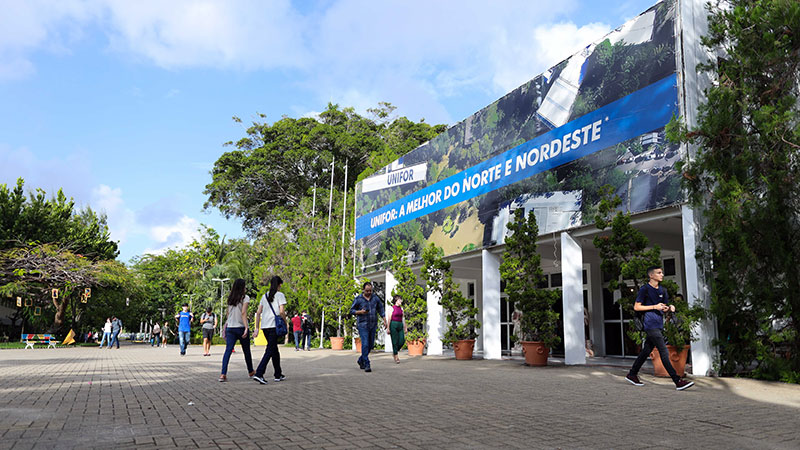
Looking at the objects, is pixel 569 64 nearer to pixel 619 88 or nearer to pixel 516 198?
pixel 619 88

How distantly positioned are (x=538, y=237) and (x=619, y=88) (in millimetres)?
4108

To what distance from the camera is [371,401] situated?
7.02m

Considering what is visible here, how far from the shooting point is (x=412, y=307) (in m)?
19.1

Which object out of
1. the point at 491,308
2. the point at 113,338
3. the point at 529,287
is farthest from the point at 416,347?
the point at 113,338

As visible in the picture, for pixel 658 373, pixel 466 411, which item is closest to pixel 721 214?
pixel 658 373

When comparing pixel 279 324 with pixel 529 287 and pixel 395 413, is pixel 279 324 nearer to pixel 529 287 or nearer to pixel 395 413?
pixel 395 413

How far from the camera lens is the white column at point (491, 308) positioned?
16.5 m

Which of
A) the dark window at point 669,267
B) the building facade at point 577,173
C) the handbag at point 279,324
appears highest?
the building facade at point 577,173

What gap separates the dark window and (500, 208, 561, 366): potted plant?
12.3 ft

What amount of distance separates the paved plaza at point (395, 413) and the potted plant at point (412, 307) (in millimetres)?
9227

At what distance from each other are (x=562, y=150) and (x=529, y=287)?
337cm

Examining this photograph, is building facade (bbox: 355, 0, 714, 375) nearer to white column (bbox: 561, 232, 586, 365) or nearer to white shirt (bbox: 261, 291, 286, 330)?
white column (bbox: 561, 232, 586, 365)

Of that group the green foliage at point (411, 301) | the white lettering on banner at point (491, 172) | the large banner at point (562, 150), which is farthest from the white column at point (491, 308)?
the green foliage at point (411, 301)

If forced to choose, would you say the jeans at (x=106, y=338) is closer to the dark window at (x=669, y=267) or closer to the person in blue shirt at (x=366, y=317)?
the person in blue shirt at (x=366, y=317)
